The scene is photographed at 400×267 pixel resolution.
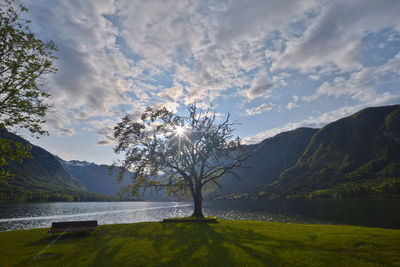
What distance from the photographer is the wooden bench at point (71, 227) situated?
24019mm

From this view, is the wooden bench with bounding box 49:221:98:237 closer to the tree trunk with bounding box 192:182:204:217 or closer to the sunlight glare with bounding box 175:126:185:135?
the tree trunk with bounding box 192:182:204:217

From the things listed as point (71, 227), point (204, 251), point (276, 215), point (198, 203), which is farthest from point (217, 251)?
point (276, 215)

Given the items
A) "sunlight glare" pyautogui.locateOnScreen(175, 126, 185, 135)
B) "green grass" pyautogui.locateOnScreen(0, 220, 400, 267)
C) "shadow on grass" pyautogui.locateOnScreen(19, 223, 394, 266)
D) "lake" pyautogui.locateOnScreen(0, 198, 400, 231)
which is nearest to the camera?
"green grass" pyautogui.locateOnScreen(0, 220, 400, 267)

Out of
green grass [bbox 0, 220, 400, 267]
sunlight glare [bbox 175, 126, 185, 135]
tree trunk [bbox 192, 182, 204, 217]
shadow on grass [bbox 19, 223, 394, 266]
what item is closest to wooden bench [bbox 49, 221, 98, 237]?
shadow on grass [bbox 19, 223, 394, 266]

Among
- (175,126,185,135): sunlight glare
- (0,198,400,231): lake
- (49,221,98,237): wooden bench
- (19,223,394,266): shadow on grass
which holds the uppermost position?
(175,126,185,135): sunlight glare

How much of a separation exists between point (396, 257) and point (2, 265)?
2546 cm

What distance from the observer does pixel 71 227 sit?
25.1m

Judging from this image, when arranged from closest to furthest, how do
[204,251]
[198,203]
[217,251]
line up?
[217,251] → [204,251] → [198,203]

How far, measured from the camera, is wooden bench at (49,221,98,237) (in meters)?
24.0

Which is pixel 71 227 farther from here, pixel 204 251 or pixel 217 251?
pixel 217 251

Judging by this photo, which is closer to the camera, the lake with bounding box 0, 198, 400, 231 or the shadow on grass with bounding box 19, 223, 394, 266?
the shadow on grass with bounding box 19, 223, 394, 266

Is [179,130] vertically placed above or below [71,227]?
above

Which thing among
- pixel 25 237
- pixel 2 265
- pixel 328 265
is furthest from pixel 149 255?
pixel 25 237

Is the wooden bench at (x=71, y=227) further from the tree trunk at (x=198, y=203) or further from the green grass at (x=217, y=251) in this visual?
the tree trunk at (x=198, y=203)
